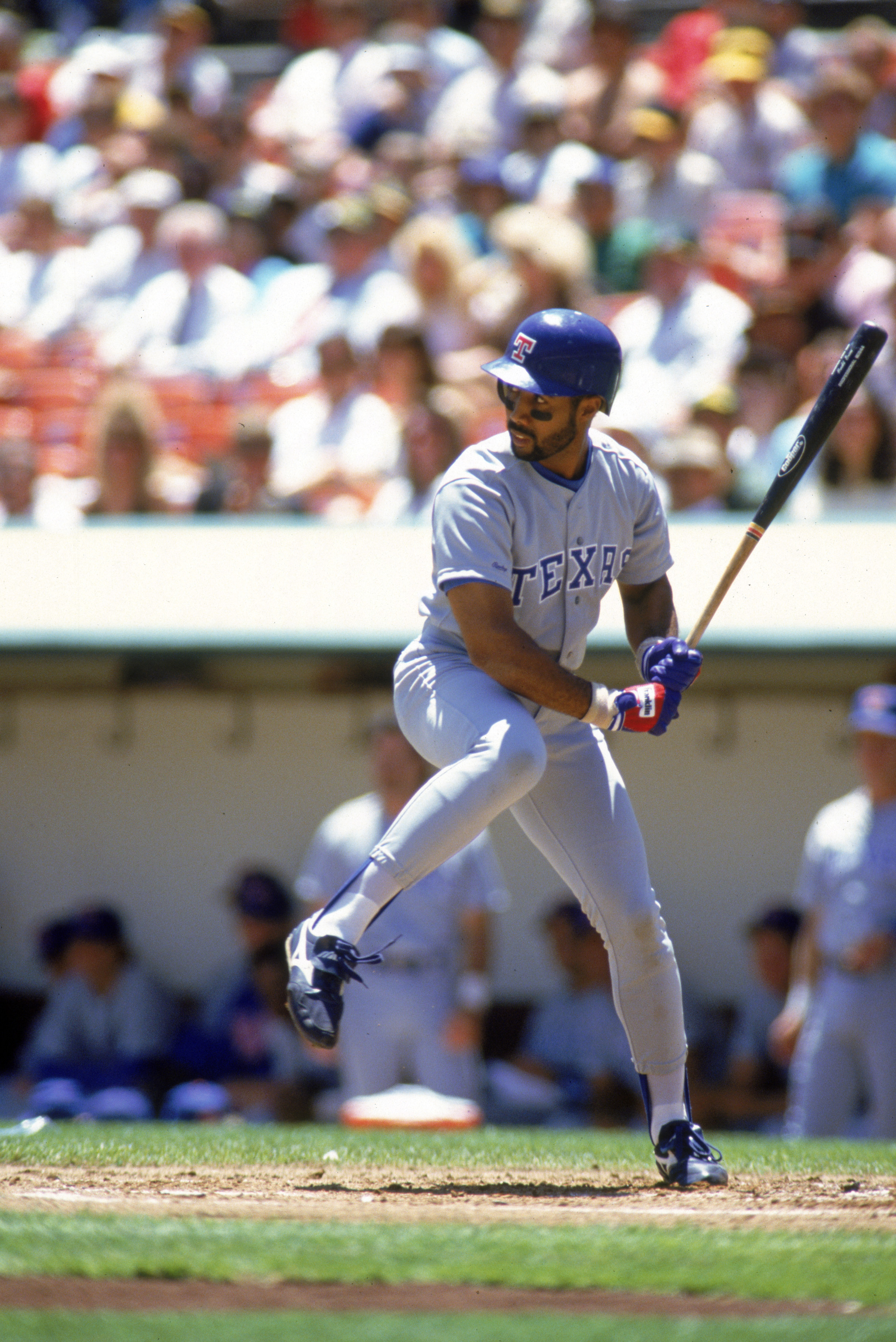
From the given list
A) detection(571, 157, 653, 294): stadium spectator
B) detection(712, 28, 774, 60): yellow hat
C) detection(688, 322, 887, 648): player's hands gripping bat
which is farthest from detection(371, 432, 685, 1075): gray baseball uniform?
detection(712, 28, 774, 60): yellow hat

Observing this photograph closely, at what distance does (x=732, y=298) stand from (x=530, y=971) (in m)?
2.99

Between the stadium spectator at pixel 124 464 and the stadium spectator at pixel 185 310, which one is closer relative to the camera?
the stadium spectator at pixel 124 464

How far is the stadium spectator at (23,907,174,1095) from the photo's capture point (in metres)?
6.45

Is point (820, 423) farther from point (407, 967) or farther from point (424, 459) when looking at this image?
point (424, 459)

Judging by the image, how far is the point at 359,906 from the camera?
3.38 meters

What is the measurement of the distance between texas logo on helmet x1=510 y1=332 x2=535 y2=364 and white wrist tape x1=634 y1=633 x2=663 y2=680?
0.63 metres

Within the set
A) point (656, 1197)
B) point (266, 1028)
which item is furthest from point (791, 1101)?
point (656, 1197)

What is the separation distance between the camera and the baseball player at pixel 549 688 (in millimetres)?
3342

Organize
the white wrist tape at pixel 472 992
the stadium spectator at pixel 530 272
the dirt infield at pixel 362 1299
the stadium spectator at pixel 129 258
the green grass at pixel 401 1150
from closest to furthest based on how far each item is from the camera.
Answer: the dirt infield at pixel 362 1299, the green grass at pixel 401 1150, the white wrist tape at pixel 472 992, the stadium spectator at pixel 530 272, the stadium spectator at pixel 129 258

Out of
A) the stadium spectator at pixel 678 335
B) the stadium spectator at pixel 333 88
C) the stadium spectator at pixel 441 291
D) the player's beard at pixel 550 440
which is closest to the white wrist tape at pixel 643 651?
the player's beard at pixel 550 440

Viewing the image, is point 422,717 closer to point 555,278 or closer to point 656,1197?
point 656,1197

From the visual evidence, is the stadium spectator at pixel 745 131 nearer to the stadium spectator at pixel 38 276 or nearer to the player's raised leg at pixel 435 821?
the stadium spectator at pixel 38 276

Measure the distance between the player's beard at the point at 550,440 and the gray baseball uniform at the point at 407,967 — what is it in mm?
2451

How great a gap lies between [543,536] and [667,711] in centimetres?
43
